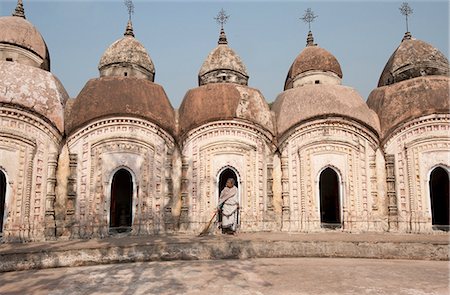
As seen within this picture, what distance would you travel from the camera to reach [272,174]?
10680 mm

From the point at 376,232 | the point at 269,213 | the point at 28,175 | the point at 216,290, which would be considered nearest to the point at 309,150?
the point at 269,213

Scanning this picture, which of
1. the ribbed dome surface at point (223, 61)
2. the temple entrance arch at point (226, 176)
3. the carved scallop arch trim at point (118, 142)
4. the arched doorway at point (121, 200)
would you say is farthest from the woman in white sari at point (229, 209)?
the arched doorway at point (121, 200)

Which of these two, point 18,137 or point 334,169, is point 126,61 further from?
point 334,169

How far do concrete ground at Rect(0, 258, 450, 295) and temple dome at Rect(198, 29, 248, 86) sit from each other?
25.4 feet

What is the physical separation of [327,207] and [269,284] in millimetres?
10344

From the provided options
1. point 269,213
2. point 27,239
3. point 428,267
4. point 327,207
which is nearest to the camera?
point 428,267

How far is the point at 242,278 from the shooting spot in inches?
211

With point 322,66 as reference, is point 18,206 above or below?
below

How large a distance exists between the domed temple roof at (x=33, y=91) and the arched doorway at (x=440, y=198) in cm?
1214

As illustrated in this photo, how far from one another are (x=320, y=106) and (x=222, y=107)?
2.91 metres

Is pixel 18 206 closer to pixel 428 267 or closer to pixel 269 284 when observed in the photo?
pixel 269 284

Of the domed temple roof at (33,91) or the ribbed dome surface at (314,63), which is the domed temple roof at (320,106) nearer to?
the ribbed dome surface at (314,63)

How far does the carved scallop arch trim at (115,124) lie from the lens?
986 cm

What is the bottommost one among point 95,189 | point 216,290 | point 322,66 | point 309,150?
point 216,290
